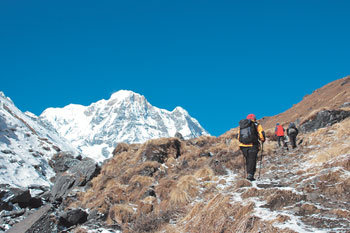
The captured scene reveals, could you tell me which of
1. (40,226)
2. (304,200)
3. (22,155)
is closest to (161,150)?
(40,226)

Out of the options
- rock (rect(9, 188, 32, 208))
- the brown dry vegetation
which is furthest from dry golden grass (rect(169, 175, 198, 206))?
rock (rect(9, 188, 32, 208))

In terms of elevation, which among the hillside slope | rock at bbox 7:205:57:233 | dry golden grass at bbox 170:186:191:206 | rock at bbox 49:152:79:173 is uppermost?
the hillside slope

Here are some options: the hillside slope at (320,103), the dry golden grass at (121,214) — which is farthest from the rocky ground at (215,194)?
the hillside slope at (320,103)

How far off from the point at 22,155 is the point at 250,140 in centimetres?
2108

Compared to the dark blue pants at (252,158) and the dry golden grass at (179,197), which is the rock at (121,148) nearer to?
the dry golden grass at (179,197)

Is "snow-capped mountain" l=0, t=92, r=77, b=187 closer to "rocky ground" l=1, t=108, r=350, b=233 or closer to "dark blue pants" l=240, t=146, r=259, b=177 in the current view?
"rocky ground" l=1, t=108, r=350, b=233

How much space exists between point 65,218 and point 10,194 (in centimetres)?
823

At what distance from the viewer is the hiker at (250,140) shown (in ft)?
24.9

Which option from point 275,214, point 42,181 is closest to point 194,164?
point 275,214

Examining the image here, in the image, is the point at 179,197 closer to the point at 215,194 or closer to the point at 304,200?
the point at 215,194

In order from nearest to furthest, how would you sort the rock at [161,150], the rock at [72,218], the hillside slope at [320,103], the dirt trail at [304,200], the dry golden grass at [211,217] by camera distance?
1. the dirt trail at [304,200]
2. the dry golden grass at [211,217]
3. the rock at [72,218]
4. the rock at [161,150]
5. the hillside slope at [320,103]

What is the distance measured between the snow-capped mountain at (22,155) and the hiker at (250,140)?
630 inches

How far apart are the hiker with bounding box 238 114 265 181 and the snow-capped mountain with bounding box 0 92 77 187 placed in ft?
52.5

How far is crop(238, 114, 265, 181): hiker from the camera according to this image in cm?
759
